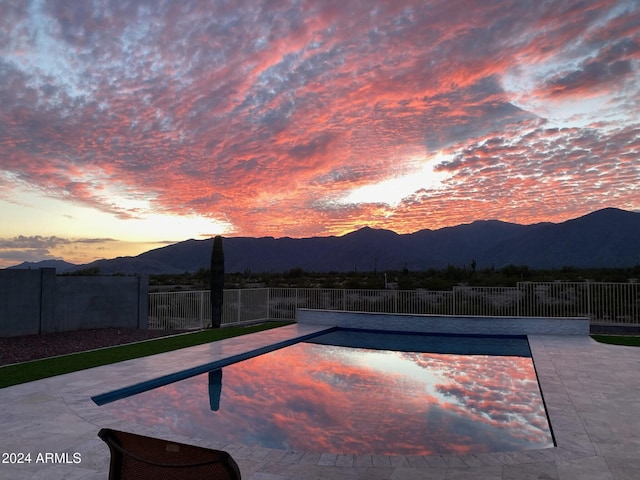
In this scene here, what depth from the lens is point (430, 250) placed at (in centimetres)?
9281

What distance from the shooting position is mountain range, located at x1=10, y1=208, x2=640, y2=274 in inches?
2864

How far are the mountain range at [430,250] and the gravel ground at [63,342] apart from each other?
63471 mm

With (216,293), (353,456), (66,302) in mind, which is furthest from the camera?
(216,293)

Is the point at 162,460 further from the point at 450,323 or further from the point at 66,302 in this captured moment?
the point at 450,323

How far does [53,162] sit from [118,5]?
635cm

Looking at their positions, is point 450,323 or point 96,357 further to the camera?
point 450,323

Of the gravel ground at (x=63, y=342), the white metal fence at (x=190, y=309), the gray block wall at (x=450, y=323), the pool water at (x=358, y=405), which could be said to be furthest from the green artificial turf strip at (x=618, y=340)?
the gravel ground at (x=63, y=342)

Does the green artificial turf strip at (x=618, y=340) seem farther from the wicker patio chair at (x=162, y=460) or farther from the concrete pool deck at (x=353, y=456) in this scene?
the wicker patio chair at (x=162, y=460)

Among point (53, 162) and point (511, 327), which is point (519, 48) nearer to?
point (511, 327)

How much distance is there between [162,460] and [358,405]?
18.4 feet

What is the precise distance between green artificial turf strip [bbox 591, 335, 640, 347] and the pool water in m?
2.93

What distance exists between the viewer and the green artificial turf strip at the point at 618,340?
38.6 feet

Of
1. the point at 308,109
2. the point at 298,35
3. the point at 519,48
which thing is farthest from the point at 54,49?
the point at 519,48

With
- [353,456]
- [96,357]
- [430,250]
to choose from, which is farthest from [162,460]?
[430,250]
